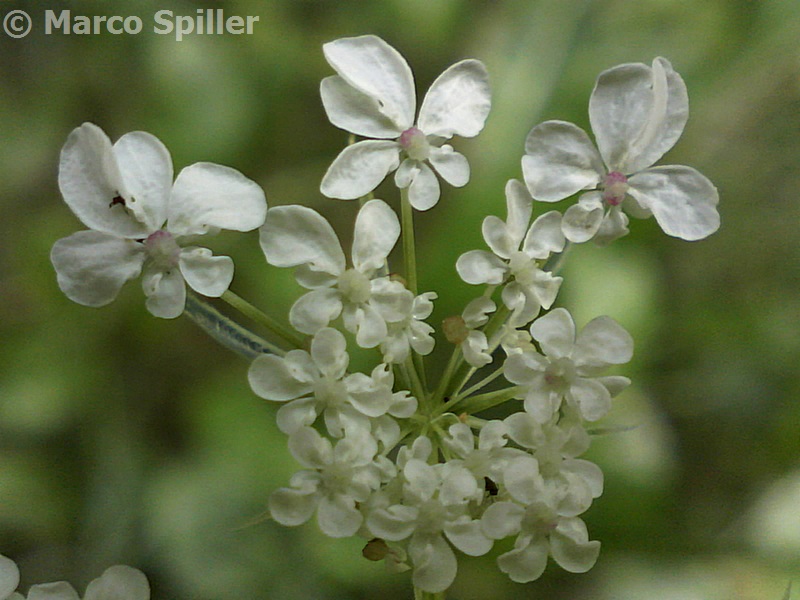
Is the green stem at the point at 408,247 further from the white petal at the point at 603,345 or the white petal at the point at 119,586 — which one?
the white petal at the point at 119,586

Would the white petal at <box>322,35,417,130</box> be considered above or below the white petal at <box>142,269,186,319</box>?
above

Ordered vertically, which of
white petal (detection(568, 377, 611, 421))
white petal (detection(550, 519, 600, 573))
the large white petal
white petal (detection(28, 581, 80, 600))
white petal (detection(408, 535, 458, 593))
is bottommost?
white petal (detection(28, 581, 80, 600))

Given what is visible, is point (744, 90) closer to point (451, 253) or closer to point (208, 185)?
point (451, 253)

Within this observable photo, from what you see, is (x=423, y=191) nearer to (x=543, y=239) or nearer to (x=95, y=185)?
(x=543, y=239)

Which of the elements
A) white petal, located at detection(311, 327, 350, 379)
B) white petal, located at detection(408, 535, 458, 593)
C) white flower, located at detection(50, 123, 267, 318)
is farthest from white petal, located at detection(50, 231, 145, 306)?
white petal, located at detection(408, 535, 458, 593)

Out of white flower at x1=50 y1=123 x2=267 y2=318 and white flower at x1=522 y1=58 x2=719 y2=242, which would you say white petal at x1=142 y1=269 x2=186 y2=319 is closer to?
white flower at x1=50 y1=123 x2=267 y2=318

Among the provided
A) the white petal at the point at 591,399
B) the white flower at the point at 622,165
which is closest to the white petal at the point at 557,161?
the white flower at the point at 622,165
